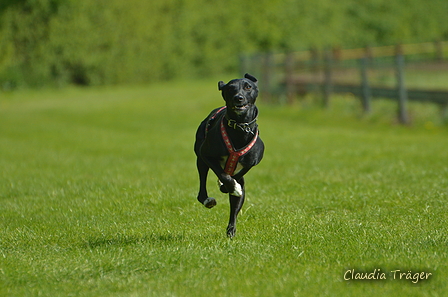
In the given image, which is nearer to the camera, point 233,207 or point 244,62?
point 233,207

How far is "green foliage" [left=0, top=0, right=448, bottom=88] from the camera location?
32.6 meters

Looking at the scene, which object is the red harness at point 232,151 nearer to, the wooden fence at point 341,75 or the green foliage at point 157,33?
the wooden fence at point 341,75

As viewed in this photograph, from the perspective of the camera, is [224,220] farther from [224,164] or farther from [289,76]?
[289,76]

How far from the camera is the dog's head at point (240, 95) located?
564 centimetres

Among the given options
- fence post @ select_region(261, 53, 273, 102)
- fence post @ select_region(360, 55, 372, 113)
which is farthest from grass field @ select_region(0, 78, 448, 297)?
fence post @ select_region(261, 53, 273, 102)

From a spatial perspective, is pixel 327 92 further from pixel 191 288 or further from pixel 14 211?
pixel 191 288

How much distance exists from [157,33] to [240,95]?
31.7 m

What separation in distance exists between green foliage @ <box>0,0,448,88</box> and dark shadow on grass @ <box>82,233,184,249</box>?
2691 cm

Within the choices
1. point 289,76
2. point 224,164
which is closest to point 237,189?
point 224,164

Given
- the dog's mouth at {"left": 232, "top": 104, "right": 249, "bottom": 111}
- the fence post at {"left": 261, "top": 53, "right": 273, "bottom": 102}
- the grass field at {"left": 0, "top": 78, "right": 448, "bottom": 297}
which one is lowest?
the fence post at {"left": 261, "top": 53, "right": 273, "bottom": 102}

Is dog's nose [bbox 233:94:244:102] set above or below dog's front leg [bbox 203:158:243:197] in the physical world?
above

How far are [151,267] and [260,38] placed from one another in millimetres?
36965

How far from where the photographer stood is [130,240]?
6328mm

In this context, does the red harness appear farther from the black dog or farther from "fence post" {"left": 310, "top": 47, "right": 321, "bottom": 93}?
"fence post" {"left": 310, "top": 47, "right": 321, "bottom": 93}
